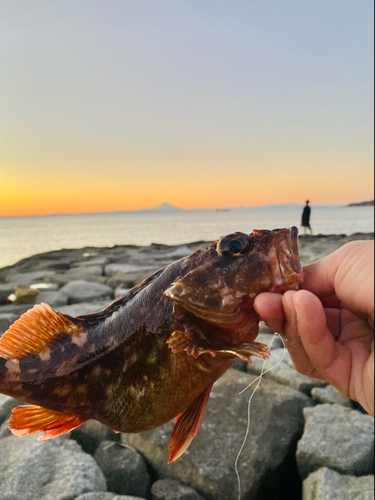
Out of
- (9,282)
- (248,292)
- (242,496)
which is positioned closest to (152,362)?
(248,292)

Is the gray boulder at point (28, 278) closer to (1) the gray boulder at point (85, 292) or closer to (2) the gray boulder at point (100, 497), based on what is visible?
(1) the gray boulder at point (85, 292)

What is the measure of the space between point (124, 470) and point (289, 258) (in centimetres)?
269

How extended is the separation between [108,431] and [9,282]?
19.9 feet

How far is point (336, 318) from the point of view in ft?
7.60

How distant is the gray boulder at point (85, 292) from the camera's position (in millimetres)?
7566

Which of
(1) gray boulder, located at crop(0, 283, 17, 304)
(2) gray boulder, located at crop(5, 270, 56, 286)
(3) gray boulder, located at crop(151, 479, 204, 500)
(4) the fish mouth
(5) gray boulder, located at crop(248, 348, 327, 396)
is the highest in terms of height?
(4) the fish mouth

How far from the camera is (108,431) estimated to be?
4012mm

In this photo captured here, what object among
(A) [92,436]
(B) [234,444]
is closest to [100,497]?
(A) [92,436]

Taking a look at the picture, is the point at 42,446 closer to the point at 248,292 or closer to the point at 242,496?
the point at 242,496

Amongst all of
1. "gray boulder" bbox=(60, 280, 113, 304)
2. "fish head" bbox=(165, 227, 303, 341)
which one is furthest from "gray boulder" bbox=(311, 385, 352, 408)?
"gray boulder" bbox=(60, 280, 113, 304)

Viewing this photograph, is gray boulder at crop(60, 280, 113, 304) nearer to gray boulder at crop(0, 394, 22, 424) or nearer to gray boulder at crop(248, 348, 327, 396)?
gray boulder at crop(0, 394, 22, 424)

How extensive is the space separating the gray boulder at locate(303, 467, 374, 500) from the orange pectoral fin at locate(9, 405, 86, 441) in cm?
224

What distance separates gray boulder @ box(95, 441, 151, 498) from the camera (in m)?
3.42

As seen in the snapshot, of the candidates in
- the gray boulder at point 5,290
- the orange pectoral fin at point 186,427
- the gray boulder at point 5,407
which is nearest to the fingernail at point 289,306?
the orange pectoral fin at point 186,427
